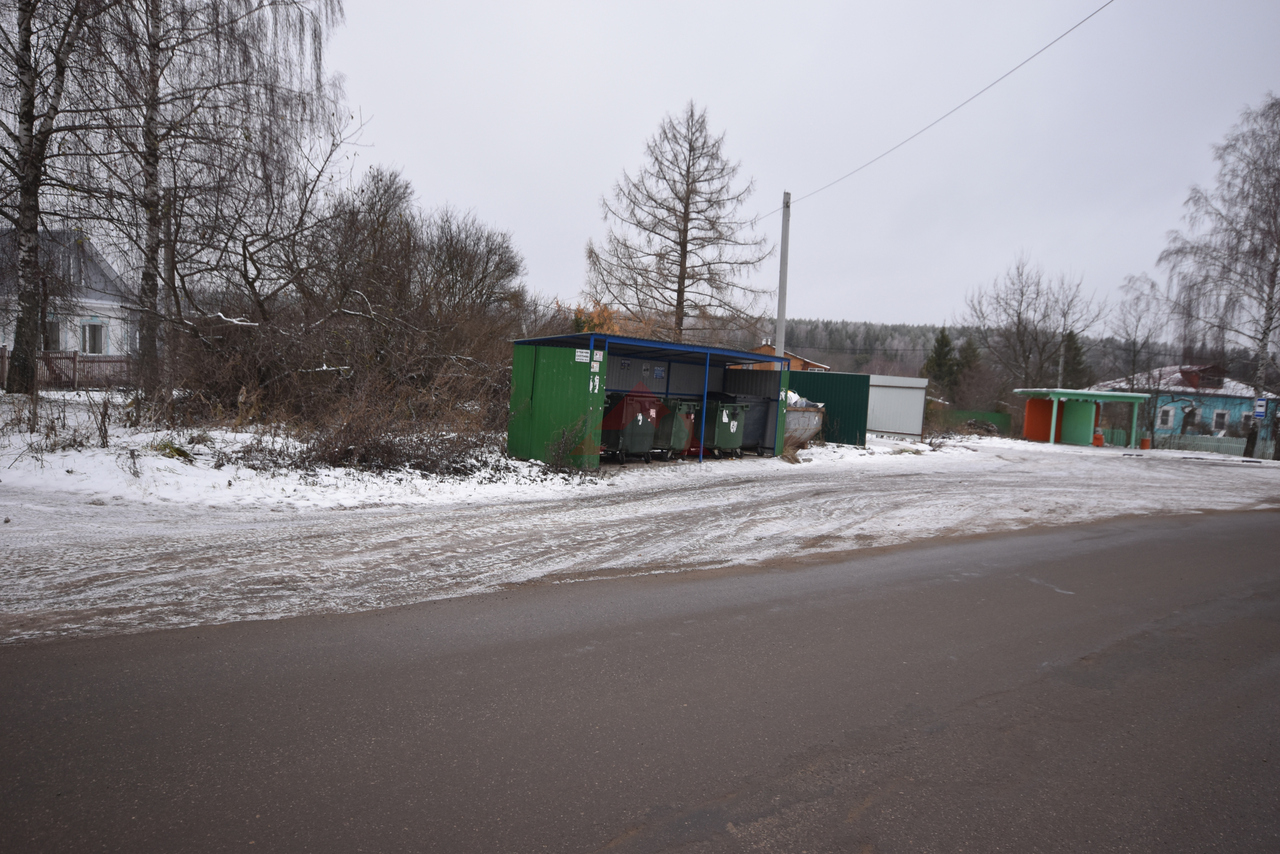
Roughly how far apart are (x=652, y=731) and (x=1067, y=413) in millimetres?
34281

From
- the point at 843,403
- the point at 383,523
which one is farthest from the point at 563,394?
the point at 843,403

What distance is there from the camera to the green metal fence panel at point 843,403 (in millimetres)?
22297

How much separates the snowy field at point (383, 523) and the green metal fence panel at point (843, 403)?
7.77m

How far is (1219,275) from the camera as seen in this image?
27.7 metres

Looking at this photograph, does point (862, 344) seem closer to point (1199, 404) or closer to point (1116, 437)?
point (1199, 404)

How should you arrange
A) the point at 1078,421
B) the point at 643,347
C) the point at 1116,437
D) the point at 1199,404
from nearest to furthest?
the point at 643,347
the point at 1078,421
the point at 1116,437
the point at 1199,404

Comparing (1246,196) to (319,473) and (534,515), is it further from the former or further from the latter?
(319,473)

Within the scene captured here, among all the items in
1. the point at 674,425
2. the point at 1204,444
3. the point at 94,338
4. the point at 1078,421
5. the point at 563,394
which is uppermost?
the point at 94,338

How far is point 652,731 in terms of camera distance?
3338mm

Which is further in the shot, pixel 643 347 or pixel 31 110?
pixel 643 347

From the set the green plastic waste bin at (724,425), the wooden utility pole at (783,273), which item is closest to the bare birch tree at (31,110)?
the green plastic waste bin at (724,425)

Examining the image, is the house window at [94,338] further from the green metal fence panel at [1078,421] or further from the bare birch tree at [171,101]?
the green metal fence panel at [1078,421]

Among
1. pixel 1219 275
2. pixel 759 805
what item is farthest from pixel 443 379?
pixel 1219 275

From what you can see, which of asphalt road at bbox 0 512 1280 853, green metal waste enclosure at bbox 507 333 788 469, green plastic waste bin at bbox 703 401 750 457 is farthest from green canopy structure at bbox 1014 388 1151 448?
asphalt road at bbox 0 512 1280 853
